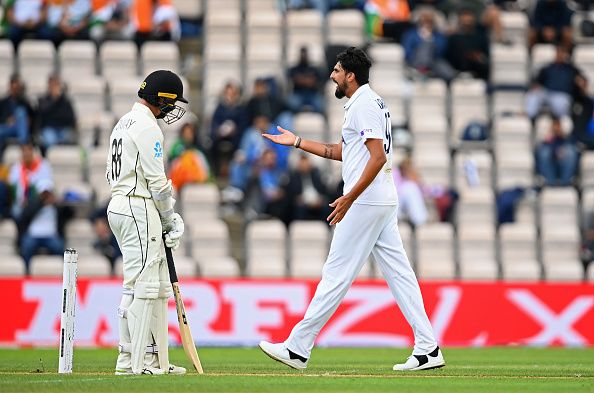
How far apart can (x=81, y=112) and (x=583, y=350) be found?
871 cm

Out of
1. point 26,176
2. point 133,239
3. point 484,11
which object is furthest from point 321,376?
point 484,11

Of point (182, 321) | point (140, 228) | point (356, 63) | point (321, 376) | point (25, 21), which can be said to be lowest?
point (321, 376)

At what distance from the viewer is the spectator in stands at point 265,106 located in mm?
15055

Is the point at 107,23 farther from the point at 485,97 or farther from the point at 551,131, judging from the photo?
the point at 551,131

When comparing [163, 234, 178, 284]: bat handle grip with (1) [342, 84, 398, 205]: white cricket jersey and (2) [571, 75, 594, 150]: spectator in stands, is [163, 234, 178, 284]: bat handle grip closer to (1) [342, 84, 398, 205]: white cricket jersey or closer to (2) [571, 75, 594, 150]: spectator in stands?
(1) [342, 84, 398, 205]: white cricket jersey

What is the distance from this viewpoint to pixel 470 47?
16438mm

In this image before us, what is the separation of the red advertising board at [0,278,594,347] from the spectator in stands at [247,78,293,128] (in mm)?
3382

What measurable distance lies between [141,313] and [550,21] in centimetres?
1276

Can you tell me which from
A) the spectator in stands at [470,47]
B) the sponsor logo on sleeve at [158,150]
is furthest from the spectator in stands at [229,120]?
the sponsor logo on sleeve at [158,150]

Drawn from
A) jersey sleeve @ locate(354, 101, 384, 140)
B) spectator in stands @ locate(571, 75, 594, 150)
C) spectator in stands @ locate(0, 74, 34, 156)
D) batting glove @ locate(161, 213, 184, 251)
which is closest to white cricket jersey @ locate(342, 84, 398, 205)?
jersey sleeve @ locate(354, 101, 384, 140)

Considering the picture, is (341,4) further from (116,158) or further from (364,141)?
(116,158)

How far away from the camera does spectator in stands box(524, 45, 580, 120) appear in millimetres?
15922

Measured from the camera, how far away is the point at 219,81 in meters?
16.1

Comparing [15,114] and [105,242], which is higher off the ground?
[15,114]
